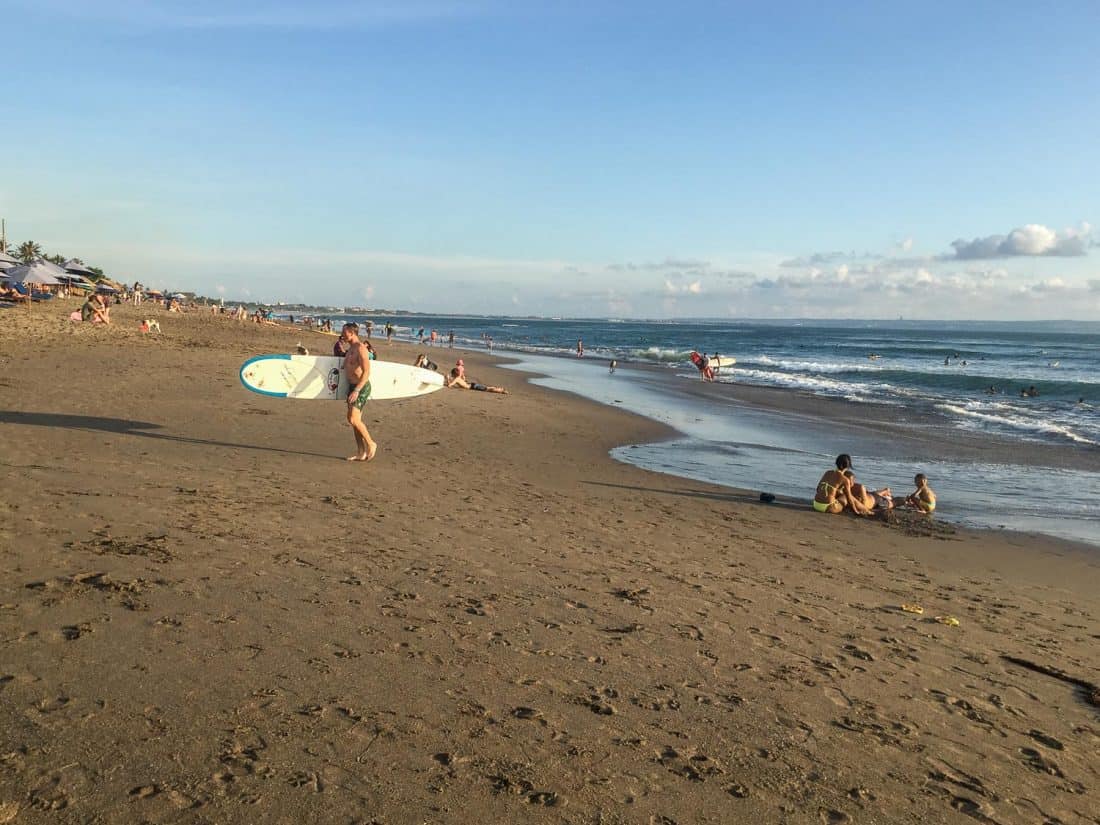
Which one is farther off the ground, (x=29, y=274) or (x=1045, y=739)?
(x=29, y=274)

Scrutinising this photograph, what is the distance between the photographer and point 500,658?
4.75m

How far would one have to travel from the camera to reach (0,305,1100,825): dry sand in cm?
344

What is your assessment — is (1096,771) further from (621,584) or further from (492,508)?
(492,508)

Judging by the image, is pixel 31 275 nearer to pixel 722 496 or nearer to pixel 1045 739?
pixel 722 496

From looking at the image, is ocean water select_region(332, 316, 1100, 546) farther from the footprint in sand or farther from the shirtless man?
the footprint in sand

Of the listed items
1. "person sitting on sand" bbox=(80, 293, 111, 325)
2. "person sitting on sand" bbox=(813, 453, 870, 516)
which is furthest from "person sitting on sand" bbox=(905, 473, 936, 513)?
"person sitting on sand" bbox=(80, 293, 111, 325)

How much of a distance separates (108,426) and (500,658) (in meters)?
9.83

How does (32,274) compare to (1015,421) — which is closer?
(1015,421)

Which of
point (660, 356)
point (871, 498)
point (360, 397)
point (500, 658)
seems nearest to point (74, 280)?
point (660, 356)

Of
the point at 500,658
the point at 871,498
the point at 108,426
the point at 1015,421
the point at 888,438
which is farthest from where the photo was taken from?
the point at 1015,421

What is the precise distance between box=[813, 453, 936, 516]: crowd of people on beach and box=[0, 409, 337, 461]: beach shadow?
24.0 ft

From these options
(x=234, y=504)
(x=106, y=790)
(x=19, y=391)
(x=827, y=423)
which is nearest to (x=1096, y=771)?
(x=106, y=790)

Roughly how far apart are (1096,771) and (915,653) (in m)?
1.51

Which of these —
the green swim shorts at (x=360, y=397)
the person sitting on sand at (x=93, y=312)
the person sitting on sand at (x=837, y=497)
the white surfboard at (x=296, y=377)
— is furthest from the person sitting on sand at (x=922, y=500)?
the person sitting on sand at (x=93, y=312)
